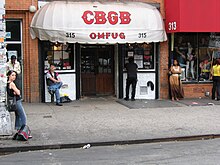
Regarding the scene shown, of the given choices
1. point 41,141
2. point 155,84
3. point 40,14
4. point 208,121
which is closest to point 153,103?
point 155,84

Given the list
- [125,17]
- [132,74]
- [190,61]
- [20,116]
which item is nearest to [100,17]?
[125,17]

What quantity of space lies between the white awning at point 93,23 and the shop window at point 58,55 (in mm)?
936

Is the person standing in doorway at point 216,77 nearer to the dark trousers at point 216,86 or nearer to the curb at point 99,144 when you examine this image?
the dark trousers at point 216,86

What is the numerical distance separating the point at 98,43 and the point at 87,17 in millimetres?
1039

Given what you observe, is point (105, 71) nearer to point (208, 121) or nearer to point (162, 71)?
point (162, 71)

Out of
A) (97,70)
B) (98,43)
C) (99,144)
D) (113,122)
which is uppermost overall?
(98,43)

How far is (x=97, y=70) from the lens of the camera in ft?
52.9

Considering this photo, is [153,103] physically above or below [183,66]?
below

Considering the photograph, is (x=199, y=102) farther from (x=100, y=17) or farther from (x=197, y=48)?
(x=100, y=17)

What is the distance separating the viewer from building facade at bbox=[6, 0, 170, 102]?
1445 centimetres

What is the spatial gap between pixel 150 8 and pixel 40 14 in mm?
4354

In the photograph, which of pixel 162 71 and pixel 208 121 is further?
pixel 162 71

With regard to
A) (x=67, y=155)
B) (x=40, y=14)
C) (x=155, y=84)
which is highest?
(x=40, y=14)

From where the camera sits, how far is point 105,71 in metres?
16.2
